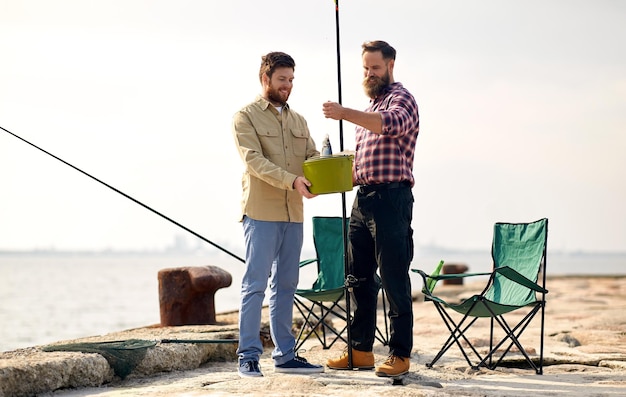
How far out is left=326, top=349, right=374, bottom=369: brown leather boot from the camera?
5.44m

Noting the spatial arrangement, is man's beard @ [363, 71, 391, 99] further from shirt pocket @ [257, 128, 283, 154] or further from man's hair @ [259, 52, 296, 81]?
shirt pocket @ [257, 128, 283, 154]

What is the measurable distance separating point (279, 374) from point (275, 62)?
5.73ft

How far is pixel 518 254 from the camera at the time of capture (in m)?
6.03

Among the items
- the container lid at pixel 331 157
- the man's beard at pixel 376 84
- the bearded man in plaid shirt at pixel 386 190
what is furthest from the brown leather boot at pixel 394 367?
the man's beard at pixel 376 84

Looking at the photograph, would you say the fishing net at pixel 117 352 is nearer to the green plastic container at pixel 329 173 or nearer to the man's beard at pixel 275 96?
the green plastic container at pixel 329 173

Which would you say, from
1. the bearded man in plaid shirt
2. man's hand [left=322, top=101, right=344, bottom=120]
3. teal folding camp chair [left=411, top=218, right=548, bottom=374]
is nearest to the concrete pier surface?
teal folding camp chair [left=411, top=218, right=548, bottom=374]

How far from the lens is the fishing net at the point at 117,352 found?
523 centimetres

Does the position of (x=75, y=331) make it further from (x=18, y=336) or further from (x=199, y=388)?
(x=199, y=388)

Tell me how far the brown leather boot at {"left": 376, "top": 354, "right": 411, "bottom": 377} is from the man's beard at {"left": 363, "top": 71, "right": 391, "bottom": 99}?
150 cm

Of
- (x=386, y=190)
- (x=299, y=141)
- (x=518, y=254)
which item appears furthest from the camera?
(x=518, y=254)

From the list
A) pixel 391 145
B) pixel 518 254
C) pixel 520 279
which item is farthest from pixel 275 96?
pixel 518 254

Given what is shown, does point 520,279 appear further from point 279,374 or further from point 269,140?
point 269,140

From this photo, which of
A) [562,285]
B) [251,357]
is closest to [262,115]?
[251,357]

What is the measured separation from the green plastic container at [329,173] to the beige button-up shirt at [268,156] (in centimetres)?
16
